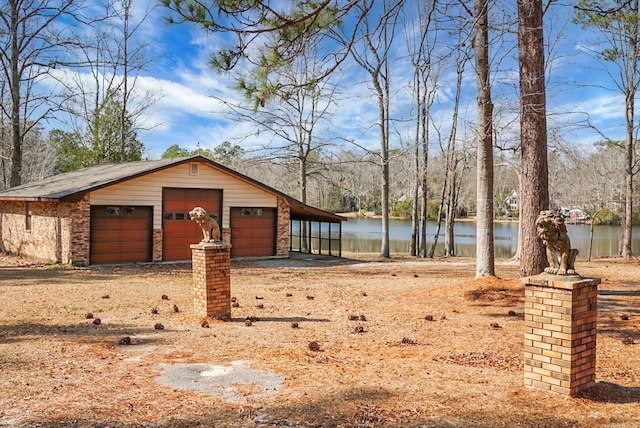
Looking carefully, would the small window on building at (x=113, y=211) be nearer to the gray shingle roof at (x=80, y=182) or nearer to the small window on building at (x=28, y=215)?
the gray shingle roof at (x=80, y=182)

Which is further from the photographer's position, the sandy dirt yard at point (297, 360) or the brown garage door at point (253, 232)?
the brown garage door at point (253, 232)

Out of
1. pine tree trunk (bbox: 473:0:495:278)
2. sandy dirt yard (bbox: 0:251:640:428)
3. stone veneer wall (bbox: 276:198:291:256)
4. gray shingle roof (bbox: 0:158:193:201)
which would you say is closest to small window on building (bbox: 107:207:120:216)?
gray shingle roof (bbox: 0:158:193:201)

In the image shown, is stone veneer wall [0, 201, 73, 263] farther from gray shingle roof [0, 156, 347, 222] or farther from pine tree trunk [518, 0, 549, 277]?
pine tree trunk [518, 0, 549, 277]

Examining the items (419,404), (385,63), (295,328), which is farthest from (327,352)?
(385,63)

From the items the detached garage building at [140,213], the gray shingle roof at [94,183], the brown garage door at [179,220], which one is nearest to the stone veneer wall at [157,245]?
the detached garage building at [140,213]

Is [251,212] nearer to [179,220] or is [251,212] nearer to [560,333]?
[179,220]

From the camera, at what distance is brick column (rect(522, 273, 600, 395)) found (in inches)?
161

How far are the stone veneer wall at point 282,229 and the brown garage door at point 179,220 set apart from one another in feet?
8.78

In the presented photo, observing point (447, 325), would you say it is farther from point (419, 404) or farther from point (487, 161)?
point (487, 161)

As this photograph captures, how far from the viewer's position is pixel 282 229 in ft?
60.1

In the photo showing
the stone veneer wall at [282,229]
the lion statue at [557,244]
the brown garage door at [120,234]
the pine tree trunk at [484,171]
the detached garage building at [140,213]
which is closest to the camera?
the lion statue at [557,244]

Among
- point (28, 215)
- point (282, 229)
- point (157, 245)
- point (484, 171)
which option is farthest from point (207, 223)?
point (28, 215)

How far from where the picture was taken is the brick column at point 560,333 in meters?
4.08

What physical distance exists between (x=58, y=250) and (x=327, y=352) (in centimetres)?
1189
